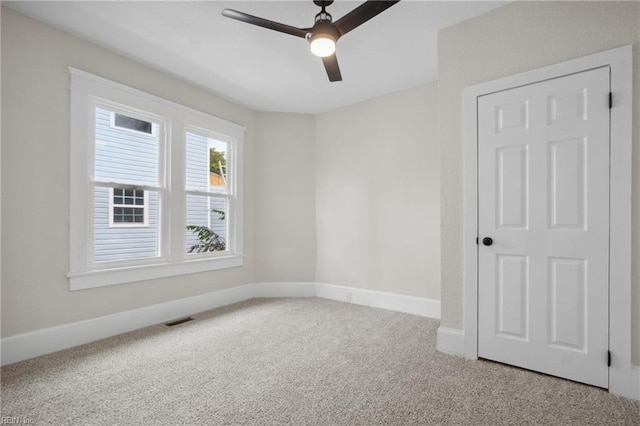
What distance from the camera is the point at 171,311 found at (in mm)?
3469

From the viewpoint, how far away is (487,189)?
2441mm

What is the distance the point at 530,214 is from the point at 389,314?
197cm

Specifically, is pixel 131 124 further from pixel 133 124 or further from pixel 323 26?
pixel 323 26

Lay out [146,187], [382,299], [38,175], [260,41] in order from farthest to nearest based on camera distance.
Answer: [382,299] < [146,187] < [260,41] < [38,175]

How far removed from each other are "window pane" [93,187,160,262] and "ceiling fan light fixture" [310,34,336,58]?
93.4 inches

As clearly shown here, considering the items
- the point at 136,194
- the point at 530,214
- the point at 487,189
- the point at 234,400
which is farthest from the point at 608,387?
the point at 136,194

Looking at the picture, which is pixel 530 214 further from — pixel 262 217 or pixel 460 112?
pixel 262 217

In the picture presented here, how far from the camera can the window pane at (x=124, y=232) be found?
2947mm

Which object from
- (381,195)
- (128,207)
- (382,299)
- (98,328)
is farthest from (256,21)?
(382,299)

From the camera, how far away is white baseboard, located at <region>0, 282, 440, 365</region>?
246 cm

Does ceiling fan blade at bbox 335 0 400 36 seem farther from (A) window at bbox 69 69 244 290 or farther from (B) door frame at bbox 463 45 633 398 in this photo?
(A) window at bbox 69 69 244 290

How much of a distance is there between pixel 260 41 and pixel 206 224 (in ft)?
7.48

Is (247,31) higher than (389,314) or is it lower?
higher

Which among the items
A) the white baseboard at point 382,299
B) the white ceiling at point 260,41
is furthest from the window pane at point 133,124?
the white baseboard at point 382,299
